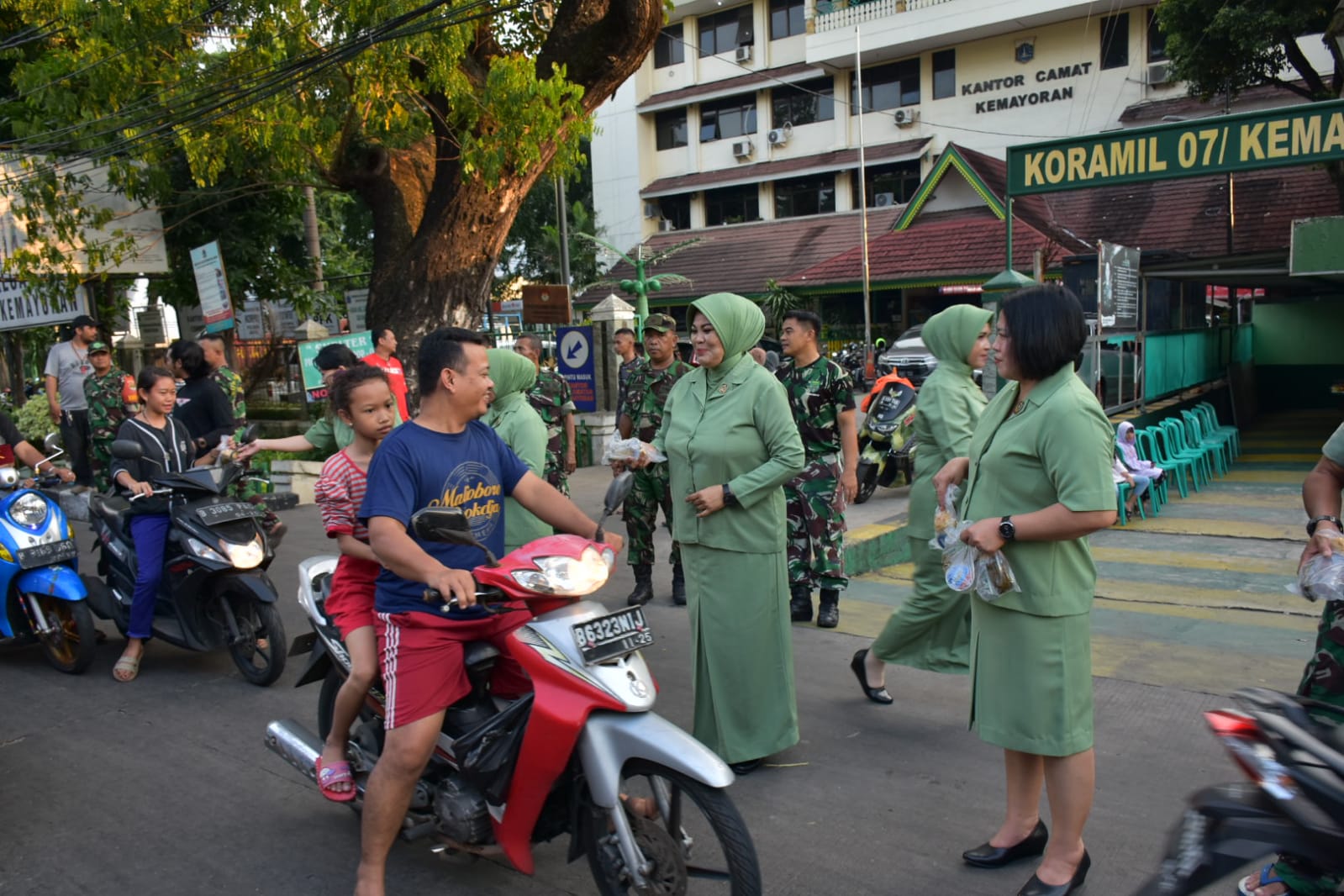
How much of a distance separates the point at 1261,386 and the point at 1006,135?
14.2 m

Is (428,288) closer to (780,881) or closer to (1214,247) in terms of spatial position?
(780,881)

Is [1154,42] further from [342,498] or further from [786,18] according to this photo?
[342,498]

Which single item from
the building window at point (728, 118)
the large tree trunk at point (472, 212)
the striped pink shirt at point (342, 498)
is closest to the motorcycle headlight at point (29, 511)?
the striped pink shirt at point (342, 498)

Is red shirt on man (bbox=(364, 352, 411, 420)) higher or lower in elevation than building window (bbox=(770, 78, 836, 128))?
lower

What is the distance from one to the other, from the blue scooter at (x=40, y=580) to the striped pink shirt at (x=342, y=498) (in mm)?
2675

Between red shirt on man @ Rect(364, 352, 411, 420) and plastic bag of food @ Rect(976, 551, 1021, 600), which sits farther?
red shirt on man @ Rect(364, 352, 411, 420)

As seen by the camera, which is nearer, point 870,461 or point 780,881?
point 780,881

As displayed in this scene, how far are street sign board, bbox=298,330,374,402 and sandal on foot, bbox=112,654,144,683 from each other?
6.40m

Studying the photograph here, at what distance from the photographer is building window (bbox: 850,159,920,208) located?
29.2 metres

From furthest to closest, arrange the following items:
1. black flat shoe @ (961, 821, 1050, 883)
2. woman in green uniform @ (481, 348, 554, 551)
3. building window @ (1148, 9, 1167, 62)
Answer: building window @ (1148, 9, 1167, 62)
woman in green uniform @ (481, 348, 554, 551)
black flat shoe @ (961, 821, 1050, 883)

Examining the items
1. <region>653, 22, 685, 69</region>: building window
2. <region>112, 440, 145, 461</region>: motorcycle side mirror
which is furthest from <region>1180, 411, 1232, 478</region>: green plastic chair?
<region>653, 22, 685, 69</region>: building window

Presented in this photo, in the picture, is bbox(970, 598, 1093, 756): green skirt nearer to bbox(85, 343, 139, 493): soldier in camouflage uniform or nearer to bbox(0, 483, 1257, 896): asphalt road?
bbox(0, 483, 1257, 896): asphalt road

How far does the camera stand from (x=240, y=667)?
5367 mm

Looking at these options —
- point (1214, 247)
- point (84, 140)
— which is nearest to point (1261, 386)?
point (1214, 247)
